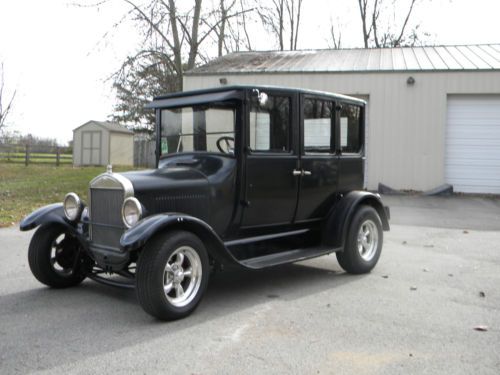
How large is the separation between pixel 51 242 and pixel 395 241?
549 cm

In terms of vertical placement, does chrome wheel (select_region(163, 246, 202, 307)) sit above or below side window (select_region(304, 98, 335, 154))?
below

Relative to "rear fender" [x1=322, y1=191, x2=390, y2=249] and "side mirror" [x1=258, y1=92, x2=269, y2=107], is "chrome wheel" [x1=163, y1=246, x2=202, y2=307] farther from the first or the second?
"rear fender" [x1=322, y1=191, x2=390, y2=249]

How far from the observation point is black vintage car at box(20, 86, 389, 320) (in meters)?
4.50

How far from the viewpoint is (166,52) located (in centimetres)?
2150

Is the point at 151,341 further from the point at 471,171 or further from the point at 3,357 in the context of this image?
the point at 471,171

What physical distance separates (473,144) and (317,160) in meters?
10.7

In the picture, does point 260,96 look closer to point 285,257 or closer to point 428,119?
point 285,257

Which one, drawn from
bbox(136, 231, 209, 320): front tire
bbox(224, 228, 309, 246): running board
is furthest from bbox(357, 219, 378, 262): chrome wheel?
bbox(136, 231, 209, 320): front tire

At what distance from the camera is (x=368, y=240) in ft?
21.5

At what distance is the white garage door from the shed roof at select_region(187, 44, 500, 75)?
102cm

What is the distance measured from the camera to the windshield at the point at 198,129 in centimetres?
537

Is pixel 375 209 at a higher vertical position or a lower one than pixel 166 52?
lower

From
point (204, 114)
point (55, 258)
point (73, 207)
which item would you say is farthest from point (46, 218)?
point (204, 114)

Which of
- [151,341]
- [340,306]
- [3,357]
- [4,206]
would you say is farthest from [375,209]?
[4,206]
